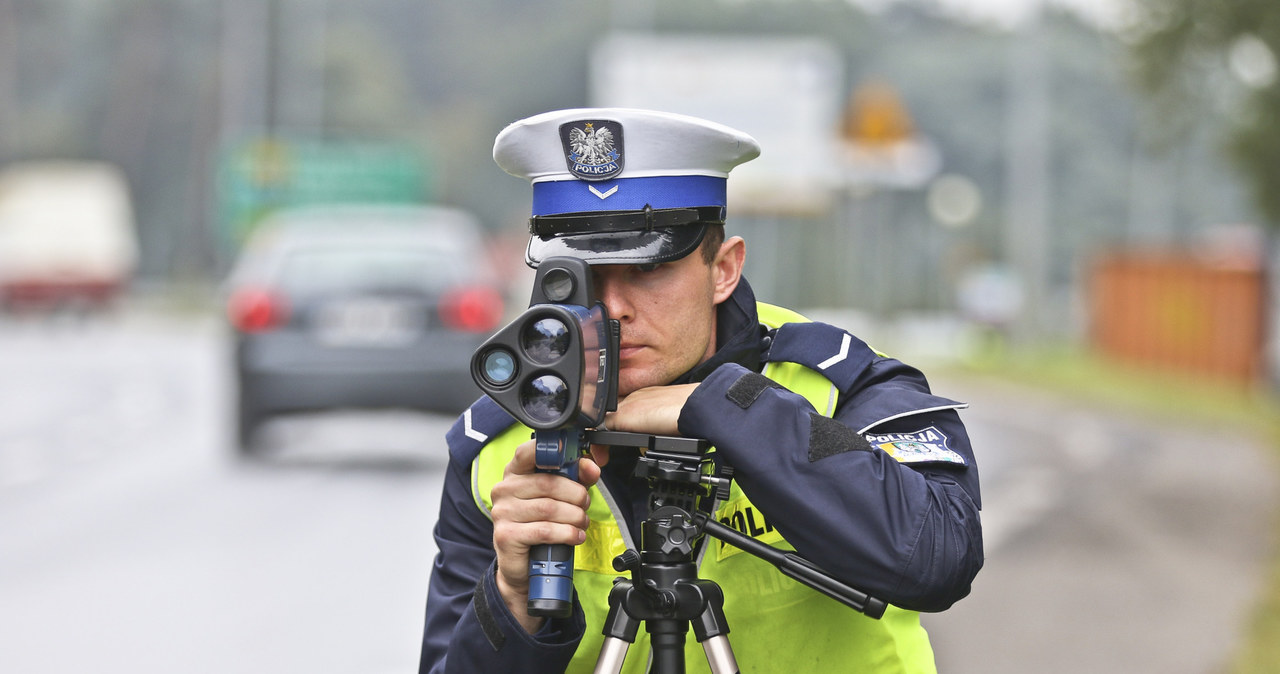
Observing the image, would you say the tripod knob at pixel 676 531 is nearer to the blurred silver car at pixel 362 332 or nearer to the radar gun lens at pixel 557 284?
the radar gun lens at pixel 557 284

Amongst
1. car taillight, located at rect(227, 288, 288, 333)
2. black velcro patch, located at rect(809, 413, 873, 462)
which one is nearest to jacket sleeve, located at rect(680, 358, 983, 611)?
black velcro patch, located at rect(809, 413, 873, 462)

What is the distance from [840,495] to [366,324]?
998 centimetres

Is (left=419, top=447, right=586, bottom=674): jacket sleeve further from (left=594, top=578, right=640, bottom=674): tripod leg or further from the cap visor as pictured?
the cap visor

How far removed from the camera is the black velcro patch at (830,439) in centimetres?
238

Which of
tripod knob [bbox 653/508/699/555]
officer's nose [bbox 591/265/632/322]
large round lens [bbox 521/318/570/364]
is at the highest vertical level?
officer's nose [bbox 591/265/632/322]

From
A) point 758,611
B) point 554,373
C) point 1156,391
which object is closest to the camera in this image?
point 554,373

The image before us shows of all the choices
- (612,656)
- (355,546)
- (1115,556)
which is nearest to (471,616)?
(612,656)

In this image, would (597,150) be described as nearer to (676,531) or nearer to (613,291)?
(613,291)

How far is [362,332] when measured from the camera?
12.1 meters

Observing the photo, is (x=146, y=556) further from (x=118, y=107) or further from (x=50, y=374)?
(x=118, y=107)

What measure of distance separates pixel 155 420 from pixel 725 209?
14.8 metres

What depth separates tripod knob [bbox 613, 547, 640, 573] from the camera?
2471mm

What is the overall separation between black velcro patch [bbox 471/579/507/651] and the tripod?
138 mm

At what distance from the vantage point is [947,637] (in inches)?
277
